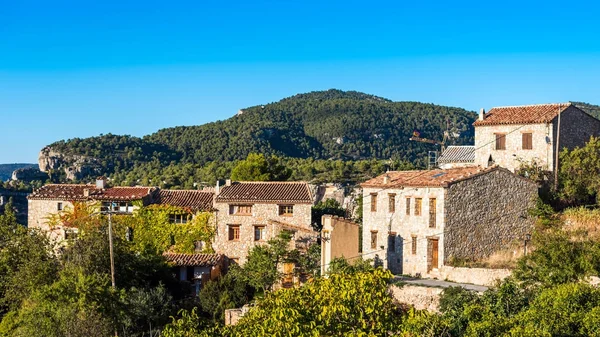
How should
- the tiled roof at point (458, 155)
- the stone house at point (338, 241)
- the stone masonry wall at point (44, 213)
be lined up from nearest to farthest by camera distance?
the stone house at point (338, 241) → the stone masonry wall at point (44, 213) → the tiled roof at point (458, 155)

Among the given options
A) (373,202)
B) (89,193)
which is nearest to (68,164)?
(89,193)

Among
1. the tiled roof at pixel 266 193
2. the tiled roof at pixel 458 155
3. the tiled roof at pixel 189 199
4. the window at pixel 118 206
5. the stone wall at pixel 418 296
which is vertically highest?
the tiled roof at pixel 458 155

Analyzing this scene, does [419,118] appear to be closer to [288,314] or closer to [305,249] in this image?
[305,249]

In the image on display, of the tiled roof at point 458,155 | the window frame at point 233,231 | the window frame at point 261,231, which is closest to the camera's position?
the window frame at point 261,231

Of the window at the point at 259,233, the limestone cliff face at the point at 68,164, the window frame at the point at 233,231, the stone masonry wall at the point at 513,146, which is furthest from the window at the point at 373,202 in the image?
the limestone cliff face at the point at 68,164

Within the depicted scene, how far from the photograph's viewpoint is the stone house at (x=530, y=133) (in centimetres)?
3725

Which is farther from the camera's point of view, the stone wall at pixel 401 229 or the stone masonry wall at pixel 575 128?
the stone masonry wall at pixel 575 128

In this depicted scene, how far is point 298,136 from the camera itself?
4333 inches

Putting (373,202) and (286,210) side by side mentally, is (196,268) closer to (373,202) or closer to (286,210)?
(286,210)

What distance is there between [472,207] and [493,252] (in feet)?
7.62

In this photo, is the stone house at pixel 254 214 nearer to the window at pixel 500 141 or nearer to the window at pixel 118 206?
the window at pixel 118 206

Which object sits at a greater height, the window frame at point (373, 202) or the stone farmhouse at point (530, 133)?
the stone farmhouse at point (530, 133)

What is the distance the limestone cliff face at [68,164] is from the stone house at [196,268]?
49508 millimetres

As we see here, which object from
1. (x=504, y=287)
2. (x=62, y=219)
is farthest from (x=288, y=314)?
(x=62, y=219)
